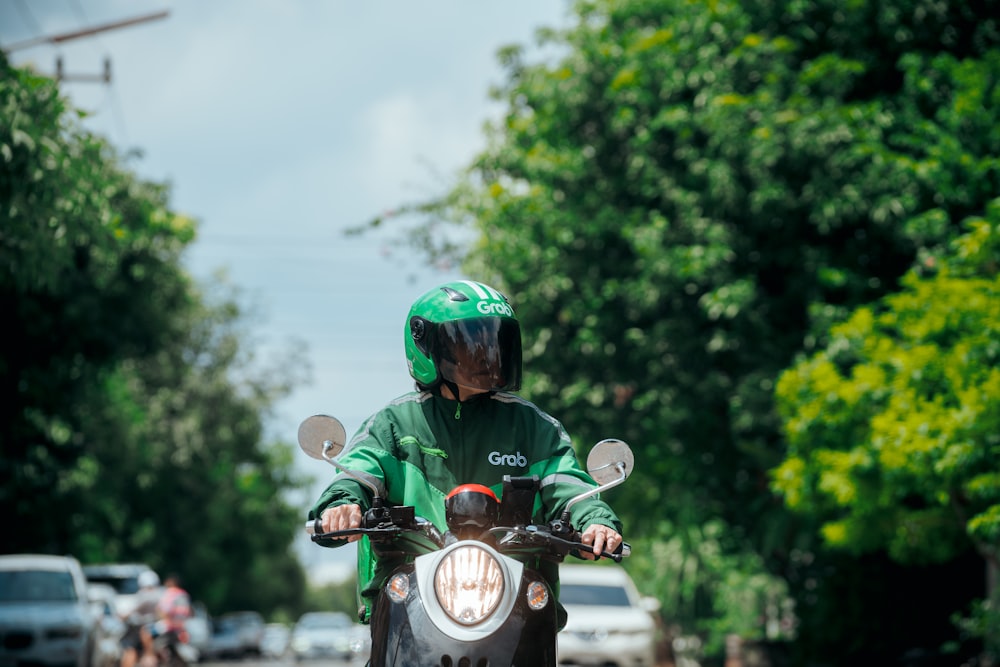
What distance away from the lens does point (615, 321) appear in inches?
753

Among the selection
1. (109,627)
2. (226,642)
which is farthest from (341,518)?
(226,642)

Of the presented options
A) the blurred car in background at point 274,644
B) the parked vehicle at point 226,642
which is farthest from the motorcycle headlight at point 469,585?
the blurred car in background at point 274,644

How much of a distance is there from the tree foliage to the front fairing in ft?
29.4

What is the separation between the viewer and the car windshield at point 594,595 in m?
17.8

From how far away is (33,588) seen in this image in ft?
56.7

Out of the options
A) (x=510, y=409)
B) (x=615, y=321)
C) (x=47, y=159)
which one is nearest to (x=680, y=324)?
(x=615, y=321)

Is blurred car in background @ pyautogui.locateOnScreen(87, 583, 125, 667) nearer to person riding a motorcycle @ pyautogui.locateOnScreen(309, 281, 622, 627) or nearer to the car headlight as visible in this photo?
the car headlight

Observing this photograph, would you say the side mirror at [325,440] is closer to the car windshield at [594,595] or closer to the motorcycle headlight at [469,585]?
the motorcycle headlight at [469,585]

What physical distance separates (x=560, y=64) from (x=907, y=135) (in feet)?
17.5

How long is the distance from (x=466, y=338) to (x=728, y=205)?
13268 millimetres

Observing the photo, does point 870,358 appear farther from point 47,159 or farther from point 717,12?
point 47,159

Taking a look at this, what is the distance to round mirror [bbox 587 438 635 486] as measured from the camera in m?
4.46

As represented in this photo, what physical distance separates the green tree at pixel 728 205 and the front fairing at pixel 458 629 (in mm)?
12821

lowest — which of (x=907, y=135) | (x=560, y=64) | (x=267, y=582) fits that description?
(x=267, y=582)
